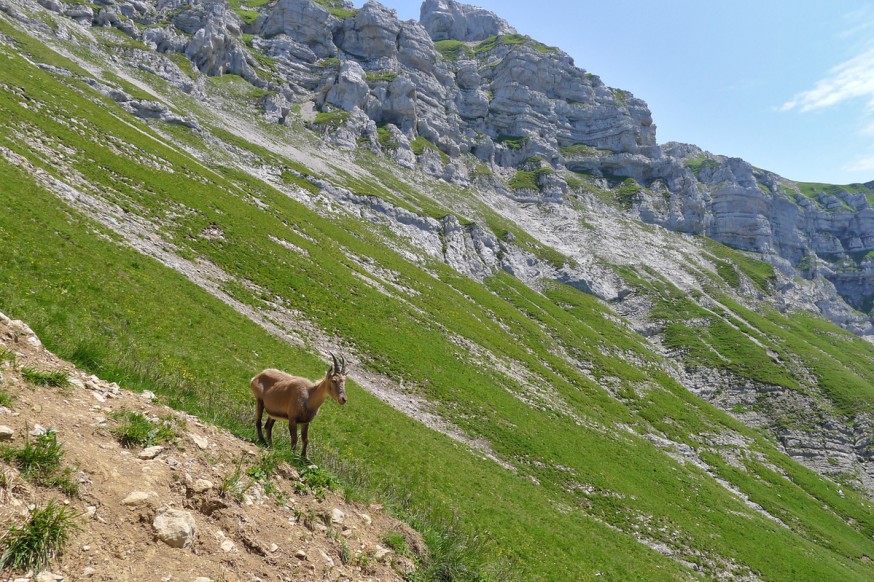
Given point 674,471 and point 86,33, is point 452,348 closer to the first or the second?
point 674,471

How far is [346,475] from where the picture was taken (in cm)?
1230

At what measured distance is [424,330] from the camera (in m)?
45.3

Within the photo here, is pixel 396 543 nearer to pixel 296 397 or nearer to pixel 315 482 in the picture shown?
pixel 315 482

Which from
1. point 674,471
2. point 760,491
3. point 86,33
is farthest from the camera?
point 86,33

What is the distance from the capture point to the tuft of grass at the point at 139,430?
289 inches

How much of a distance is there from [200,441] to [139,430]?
1155mm

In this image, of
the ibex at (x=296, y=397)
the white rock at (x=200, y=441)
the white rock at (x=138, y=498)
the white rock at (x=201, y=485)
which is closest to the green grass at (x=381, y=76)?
the ibex at (x=296, y=397)

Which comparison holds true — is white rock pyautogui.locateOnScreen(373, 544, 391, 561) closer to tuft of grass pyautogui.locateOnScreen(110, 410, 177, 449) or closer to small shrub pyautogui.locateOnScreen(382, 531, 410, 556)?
small shrub pyautogui.locateOnScreen(382, 531, 410, 556)

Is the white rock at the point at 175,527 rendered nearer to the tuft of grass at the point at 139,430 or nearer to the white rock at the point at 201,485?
the white rock at the point at 201,485

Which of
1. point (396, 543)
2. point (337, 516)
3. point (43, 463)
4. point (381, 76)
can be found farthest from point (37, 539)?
point (381, 76)

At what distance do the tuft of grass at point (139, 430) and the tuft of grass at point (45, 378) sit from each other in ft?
3.71

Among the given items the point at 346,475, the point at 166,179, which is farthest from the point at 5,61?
the point at 346,475

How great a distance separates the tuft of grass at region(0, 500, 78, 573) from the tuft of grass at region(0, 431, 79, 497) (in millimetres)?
489

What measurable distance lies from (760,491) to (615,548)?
1380 inches
